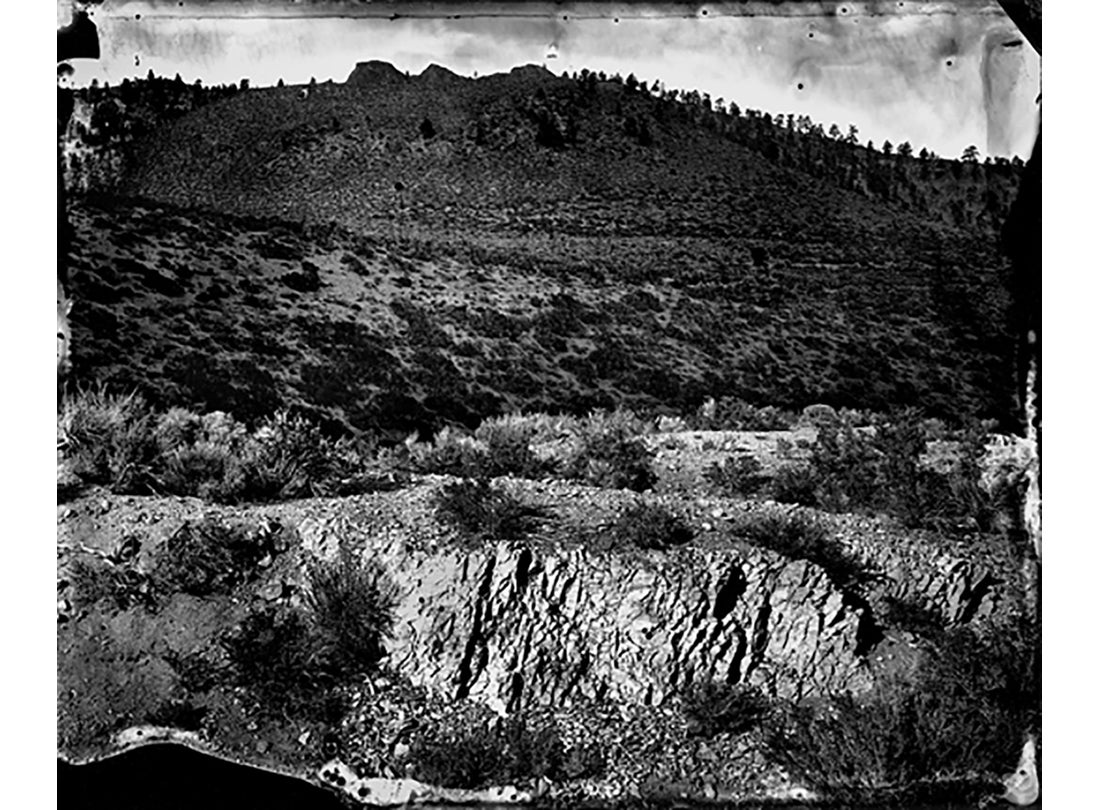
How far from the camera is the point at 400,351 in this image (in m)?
7.04

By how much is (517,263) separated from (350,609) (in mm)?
1878

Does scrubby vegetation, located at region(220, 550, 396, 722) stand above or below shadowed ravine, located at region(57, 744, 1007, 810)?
above

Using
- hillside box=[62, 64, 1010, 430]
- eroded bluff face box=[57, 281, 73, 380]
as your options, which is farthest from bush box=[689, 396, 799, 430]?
eroded bluff face box=[57, 281, 73, 380]

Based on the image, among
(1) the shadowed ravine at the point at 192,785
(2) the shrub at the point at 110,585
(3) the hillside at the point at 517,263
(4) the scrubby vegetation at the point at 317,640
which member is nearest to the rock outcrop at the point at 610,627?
(4) the scrubby vegetation at the point at 317,640

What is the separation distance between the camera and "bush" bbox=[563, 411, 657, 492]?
700 centimetres

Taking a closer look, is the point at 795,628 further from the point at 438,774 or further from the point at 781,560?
the point at 438,774

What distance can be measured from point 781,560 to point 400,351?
2109 millimetres

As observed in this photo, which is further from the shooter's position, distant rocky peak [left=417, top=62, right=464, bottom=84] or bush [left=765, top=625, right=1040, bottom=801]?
distant rocky peak [left=417, top=62, right=464, bottom=84]

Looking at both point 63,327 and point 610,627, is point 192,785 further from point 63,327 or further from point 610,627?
point 63,327

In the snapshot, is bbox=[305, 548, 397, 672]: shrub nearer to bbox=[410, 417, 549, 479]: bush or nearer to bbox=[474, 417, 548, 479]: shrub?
bbox=[410, 417, 549, 479]: bush

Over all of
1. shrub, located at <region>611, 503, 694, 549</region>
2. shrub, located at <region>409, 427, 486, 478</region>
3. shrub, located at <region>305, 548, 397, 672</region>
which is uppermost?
shrub, located at <region>409, 427, 486, 478</region>

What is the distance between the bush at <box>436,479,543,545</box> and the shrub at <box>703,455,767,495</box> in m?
0.90

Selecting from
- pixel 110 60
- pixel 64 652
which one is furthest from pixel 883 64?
pixel 64 652

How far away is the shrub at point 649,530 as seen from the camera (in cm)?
670
